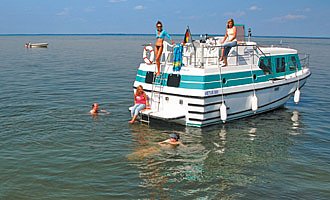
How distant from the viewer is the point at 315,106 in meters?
19.9

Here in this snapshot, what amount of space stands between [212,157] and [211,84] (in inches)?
129

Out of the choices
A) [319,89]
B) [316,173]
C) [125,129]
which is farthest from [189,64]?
[319,89]

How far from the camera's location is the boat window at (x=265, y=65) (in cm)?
1655

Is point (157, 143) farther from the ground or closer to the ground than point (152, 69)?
closer to the ground

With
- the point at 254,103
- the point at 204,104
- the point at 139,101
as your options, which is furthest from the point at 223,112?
the point at 139,101

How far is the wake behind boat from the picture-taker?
548 inches

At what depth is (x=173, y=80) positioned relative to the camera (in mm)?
14453

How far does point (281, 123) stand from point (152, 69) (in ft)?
19.7

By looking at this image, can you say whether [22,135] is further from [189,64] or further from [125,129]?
[189,64]

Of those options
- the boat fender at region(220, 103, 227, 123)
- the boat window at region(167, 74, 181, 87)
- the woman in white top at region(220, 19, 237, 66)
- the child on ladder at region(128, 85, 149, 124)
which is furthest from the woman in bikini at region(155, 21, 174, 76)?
the boat fender at region(220, 103, 227, 123)

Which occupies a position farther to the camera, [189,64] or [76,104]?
[76,104]

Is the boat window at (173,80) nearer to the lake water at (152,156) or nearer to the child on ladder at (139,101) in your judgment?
the child on ladder at (139,101)

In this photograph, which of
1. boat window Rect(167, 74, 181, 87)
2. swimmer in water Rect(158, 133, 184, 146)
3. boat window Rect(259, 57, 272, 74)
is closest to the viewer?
swimmer in water Rect(158, 133, 184, 146)

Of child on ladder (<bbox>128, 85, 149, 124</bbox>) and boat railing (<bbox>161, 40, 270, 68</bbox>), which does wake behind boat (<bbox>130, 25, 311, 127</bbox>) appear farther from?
child on ladder (<bbox>128, 85, 149, 124</bbox>)
